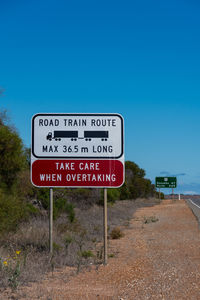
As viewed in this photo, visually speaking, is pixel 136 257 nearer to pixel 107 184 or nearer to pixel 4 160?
pixel 107 184

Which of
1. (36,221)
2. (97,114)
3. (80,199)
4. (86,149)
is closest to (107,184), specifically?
(86,149)

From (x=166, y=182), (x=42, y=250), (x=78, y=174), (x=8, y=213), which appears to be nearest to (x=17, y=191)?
(x=8, y=213)

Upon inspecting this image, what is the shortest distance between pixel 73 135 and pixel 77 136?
0.35 ft

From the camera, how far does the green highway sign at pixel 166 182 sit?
64562 millimetres

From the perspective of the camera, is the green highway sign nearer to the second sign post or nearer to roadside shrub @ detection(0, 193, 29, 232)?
roadside shrub @ detection(0, 193, 29, 232)

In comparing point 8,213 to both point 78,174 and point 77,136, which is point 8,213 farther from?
point 77,136

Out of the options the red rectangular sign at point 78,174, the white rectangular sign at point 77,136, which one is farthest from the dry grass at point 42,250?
the white rectangular sign at point 77,136

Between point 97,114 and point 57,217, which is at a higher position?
point 97,114

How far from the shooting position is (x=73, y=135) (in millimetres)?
10891

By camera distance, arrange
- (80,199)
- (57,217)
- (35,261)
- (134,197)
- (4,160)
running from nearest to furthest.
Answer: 1. (35,261)
2. (4,160)
3. (57,217)
4. (80,199)
5. (134,197)

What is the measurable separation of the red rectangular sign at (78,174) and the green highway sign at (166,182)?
179 ft

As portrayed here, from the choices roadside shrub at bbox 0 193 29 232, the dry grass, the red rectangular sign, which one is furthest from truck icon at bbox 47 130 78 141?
the dry grass

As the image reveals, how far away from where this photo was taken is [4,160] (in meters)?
14.3

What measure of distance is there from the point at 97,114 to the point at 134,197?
4703 centimetres
